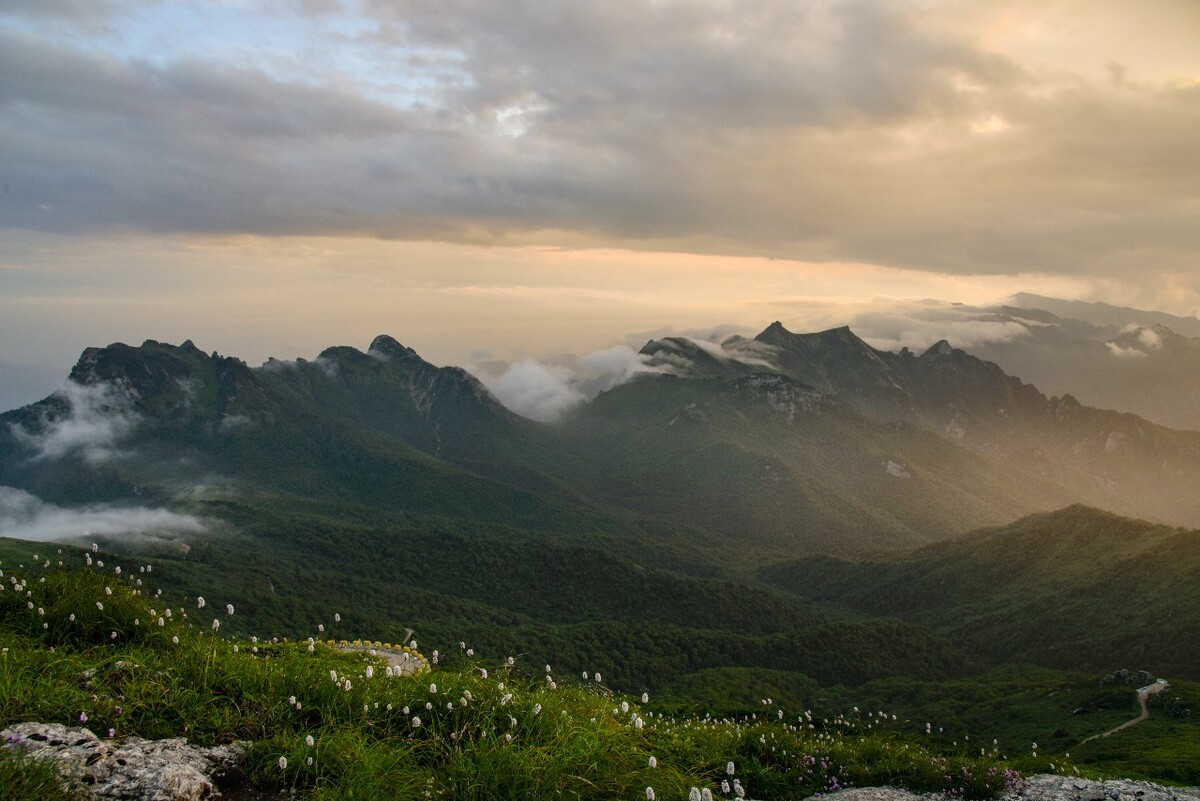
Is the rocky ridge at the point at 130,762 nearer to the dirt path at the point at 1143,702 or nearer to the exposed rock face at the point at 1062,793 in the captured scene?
the exposed rock face at the point at 1062,793

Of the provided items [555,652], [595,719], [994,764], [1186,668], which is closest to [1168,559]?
[1186,668]

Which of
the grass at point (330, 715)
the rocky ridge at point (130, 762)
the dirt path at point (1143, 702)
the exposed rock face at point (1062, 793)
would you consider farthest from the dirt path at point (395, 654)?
the dirt path at point (1143, 702)

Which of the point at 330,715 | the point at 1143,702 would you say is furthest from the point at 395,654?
the point at 1143,702

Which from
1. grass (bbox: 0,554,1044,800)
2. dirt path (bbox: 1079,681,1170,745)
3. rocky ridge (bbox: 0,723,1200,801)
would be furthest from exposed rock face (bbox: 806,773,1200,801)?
dirt path (bbox: 1079,681,1170,745)

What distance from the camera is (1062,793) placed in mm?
16500

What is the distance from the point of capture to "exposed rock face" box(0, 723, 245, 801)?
8703 millimetres

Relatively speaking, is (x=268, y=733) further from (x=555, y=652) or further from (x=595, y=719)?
(x=555, y=652)

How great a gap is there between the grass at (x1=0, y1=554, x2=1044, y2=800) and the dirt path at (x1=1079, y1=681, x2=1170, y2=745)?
290ft

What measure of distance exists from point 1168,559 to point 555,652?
16147cm

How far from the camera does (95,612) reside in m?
14.2

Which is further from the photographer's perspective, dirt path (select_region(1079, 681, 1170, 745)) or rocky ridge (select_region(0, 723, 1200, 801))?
dirt path (select_region(1079, 681, 1170, 745))

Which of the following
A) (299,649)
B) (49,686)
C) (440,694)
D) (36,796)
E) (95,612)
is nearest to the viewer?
(36,796)

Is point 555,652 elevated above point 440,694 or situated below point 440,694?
below

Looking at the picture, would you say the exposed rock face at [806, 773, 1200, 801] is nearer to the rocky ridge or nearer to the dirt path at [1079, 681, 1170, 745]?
the rocky ridge
